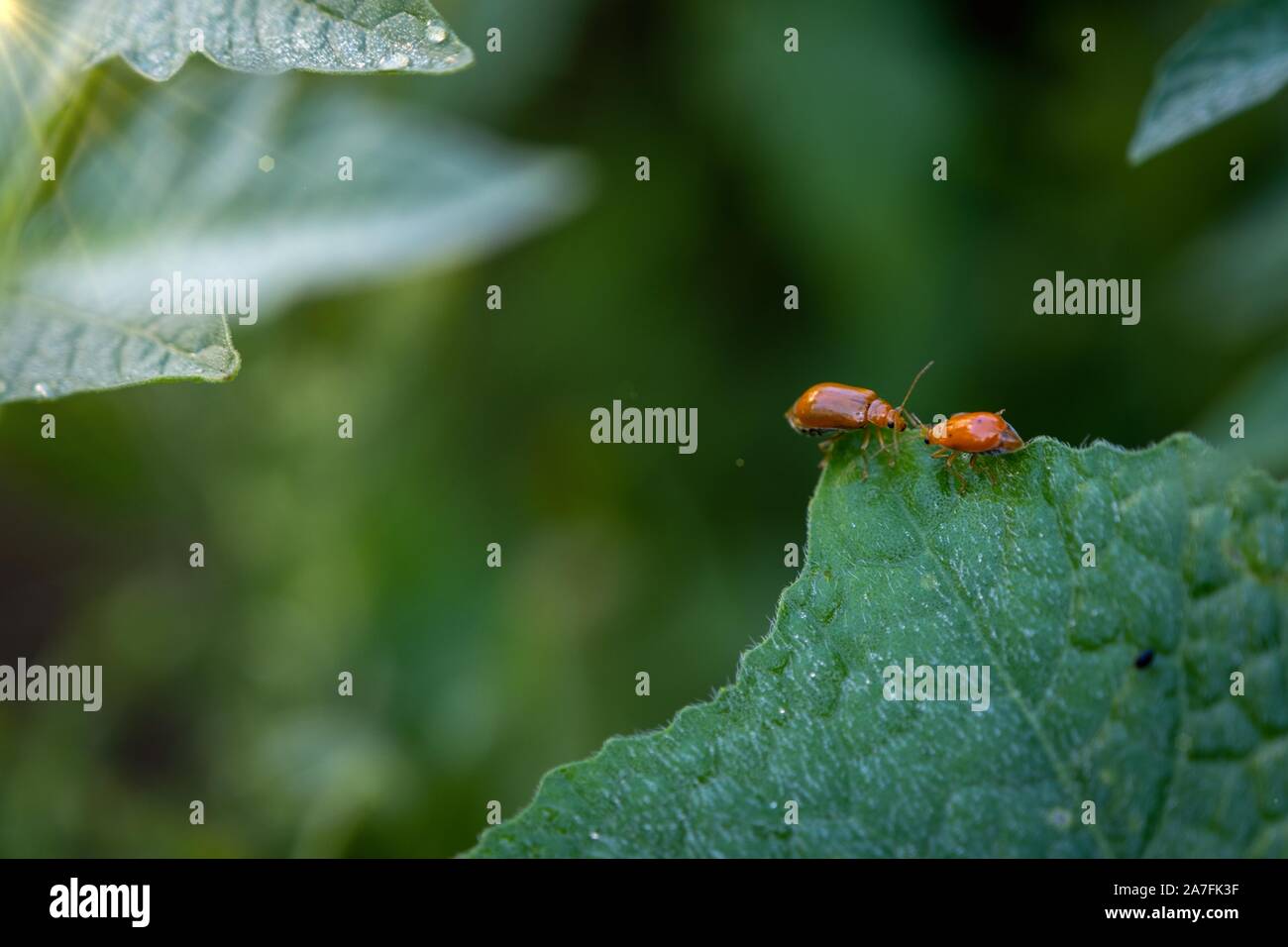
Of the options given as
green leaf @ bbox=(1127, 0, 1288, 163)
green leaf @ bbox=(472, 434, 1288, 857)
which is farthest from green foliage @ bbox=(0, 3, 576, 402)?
green leaf @ bbox=(1127, 0, 1288, 163)

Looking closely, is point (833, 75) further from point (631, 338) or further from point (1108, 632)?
point (1108, 632)

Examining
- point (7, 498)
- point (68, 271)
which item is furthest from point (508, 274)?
point (68, 271)

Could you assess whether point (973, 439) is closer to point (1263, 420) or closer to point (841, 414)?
point (841, 414)

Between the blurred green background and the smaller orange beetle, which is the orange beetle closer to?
the smaller orange beetle

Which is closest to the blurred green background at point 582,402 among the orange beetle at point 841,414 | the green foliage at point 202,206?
the green foliage at point 202,206

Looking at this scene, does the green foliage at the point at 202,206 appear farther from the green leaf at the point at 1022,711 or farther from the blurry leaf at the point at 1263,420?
the blurry leaf at the point at 1263,420

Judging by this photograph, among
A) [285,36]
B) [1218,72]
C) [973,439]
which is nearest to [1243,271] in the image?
[1218,72]
